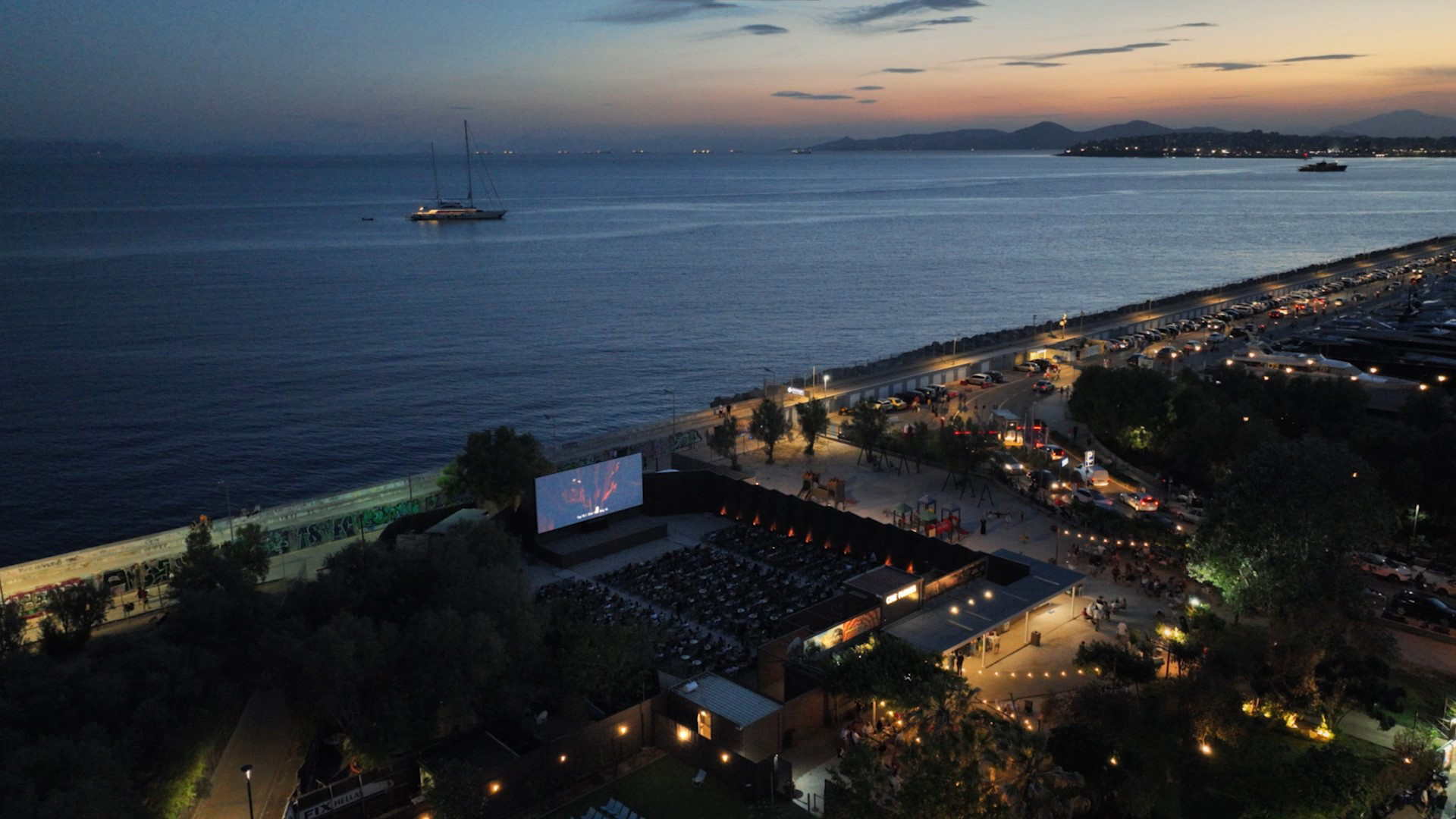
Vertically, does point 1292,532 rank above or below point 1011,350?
above

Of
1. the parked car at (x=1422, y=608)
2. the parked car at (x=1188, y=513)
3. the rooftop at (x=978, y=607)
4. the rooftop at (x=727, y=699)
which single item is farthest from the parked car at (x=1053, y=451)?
the rooftop at (x=727, y=699)

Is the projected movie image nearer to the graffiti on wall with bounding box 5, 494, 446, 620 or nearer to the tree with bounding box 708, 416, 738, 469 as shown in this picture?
the graffiti on wall with bounding box 5, 494, 446, 620

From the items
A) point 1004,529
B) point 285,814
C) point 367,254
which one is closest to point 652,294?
point 367,254

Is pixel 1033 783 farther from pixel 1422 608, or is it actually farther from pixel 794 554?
pixel 1422 608

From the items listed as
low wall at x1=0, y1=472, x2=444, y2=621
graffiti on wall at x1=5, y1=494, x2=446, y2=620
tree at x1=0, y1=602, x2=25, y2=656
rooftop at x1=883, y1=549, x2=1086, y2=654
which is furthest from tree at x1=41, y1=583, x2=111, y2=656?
rooftop at x1=883, y1=549, x2=1086, y2=654

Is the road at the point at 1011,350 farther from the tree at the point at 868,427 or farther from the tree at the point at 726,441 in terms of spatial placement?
the tree at the point at 868,427

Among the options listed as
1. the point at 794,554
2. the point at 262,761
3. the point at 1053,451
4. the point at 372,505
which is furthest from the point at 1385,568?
the point at 372,505
